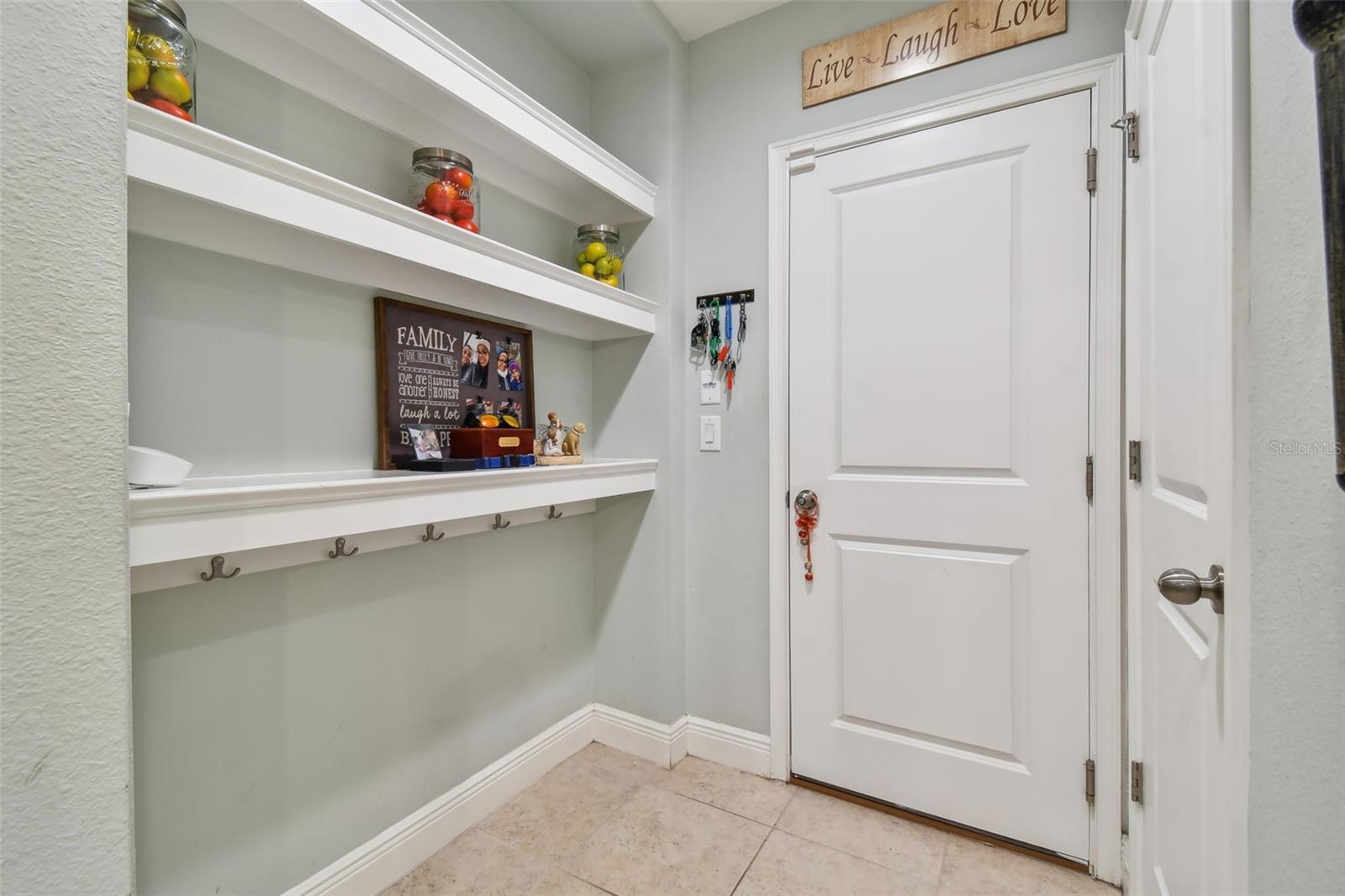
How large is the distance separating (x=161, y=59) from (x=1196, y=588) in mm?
1741

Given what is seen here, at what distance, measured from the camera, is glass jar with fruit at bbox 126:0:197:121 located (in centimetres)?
94

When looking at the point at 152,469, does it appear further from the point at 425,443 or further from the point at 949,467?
the point at 949,467

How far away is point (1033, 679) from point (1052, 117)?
153 centimetres

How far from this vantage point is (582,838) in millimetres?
1677

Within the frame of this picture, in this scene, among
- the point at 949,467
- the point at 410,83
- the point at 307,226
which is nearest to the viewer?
the point at 307,226

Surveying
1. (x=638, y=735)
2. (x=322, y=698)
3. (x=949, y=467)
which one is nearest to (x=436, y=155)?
(x=322, y=698)

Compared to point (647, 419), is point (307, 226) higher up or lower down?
higher up

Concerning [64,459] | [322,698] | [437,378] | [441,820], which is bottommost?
[441,820]

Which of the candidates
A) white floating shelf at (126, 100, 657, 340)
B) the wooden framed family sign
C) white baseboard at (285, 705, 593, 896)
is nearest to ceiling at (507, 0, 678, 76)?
white floating shelf at (126, 100, 657, 340)

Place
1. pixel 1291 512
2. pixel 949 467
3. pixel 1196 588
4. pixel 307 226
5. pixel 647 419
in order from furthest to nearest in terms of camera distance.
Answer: pixel 647 419
pixel 949 467
pixel 307 226
pixel 1196 588
pixel 1291 512

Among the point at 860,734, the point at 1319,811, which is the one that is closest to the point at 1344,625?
the point at 1319,811

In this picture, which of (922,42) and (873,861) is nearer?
(873,861)

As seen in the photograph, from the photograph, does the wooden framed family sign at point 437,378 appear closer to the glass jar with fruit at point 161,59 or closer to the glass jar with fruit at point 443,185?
the glass jar with fruit at point 443,185

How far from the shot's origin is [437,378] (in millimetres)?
1601
